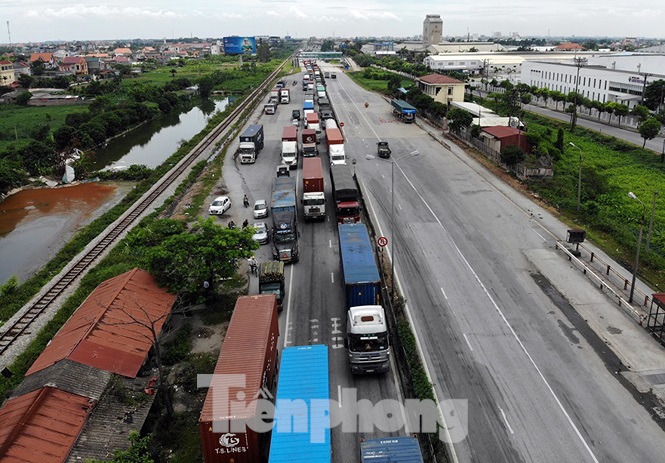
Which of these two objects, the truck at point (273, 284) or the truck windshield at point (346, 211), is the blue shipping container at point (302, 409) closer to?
the truck at point (273, 284)

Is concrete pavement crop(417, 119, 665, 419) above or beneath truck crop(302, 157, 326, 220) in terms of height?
beneath

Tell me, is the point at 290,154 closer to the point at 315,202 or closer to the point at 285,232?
the point at 315,202

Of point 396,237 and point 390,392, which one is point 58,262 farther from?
point 390,392

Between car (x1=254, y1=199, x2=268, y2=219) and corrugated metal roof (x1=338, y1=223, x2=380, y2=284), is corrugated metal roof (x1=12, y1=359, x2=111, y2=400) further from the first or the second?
car (x1=254, y1=199, x2=268, y2=219)

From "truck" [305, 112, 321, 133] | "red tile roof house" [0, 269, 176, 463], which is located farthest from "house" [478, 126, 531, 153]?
"red tile roof house" [0, 269, 176, 463]

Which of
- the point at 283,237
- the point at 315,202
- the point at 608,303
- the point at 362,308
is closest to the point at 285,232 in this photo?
the point at 283,237

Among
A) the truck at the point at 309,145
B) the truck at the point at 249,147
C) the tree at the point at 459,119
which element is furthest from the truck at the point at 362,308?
the tree at the point at 459,119

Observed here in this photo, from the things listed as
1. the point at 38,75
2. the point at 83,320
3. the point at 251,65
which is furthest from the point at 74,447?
the point at 251,65
